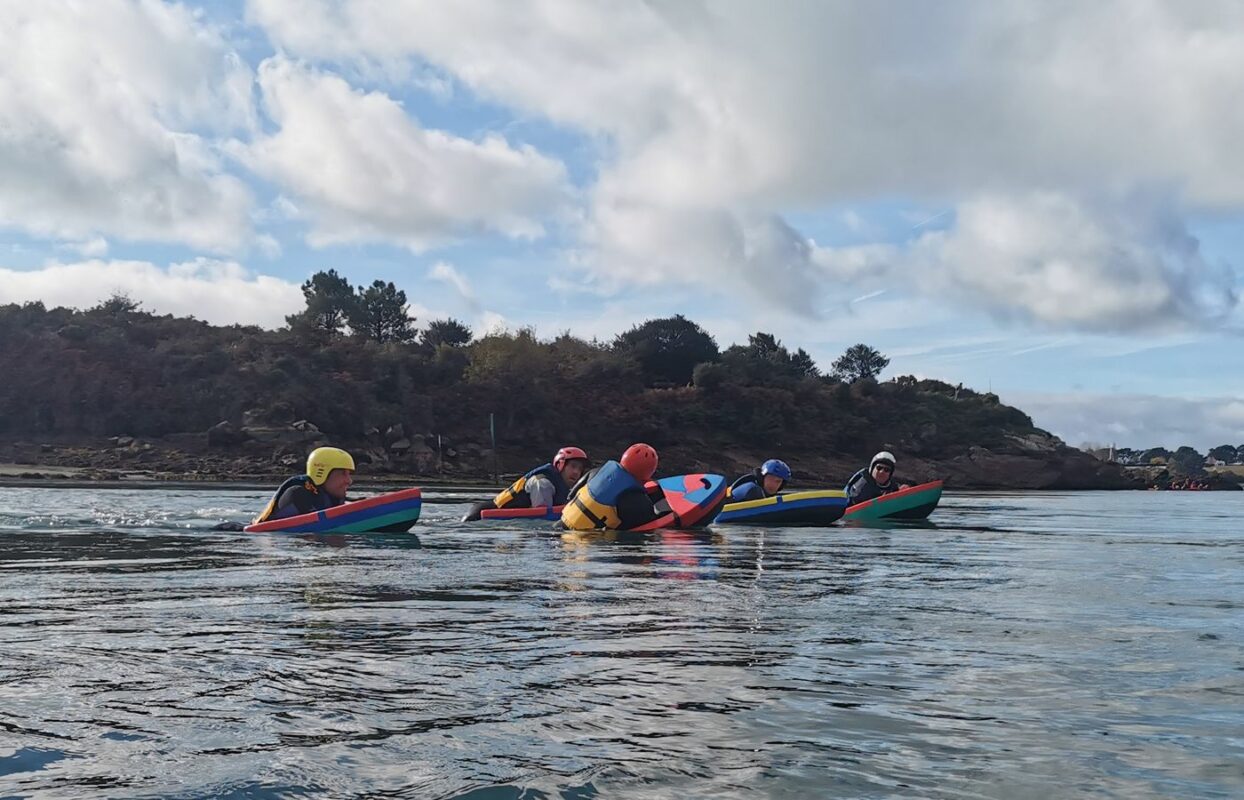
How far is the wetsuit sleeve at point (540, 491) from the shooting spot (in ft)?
73.8

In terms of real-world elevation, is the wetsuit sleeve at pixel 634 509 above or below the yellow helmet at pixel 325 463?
below

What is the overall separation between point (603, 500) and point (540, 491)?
3546mm

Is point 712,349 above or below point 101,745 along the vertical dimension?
above

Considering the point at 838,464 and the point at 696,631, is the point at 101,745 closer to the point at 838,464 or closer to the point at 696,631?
the point at 696,631

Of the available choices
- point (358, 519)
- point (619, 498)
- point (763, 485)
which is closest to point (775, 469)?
point (763, 485)

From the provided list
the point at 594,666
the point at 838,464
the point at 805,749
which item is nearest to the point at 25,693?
the point at 594,666

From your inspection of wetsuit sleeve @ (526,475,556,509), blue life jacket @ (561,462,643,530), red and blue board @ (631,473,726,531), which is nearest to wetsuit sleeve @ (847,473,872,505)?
red and blue board @ (631,473,726,531)

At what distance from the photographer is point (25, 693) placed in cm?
557

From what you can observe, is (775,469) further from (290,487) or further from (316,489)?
(290,487)

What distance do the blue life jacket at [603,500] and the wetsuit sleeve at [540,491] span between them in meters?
2.87

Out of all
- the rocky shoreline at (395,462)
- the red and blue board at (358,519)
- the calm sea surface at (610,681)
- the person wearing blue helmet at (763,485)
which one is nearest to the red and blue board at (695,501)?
the person wearing blue helmet at (763,485)

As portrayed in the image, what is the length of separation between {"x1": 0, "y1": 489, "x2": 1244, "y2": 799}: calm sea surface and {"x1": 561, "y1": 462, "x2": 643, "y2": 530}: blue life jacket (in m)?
6.16

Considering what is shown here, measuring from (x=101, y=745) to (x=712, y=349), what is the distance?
284ft

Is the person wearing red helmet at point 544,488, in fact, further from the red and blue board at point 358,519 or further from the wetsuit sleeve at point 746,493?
the red and blue board at point 358,519
